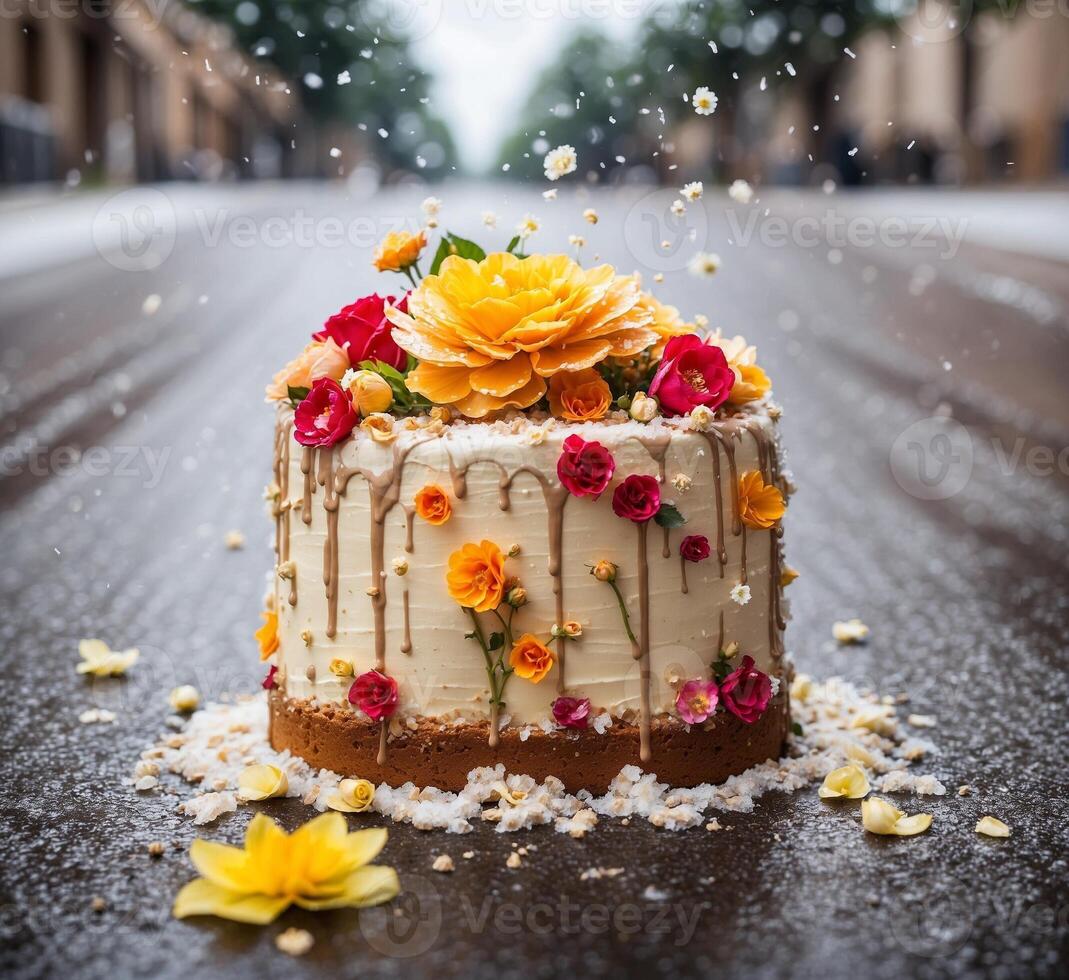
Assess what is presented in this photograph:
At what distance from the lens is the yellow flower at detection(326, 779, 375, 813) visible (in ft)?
10.1

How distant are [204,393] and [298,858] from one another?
7.56m

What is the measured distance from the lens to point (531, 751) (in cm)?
312

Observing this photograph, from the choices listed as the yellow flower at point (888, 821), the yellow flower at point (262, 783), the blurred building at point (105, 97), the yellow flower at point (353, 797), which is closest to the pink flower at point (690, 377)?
the yellow flower at point (888, 821)

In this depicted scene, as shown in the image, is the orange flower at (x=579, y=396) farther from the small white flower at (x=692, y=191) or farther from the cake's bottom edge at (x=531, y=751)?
the cake's bottom edge at (x=531, y=751)

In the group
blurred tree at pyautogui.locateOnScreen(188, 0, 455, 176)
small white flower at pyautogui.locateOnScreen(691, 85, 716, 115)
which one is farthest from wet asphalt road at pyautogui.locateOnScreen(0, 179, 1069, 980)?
small white flower at pyautogui.locateOnScreen(691, 85, 716, 115)

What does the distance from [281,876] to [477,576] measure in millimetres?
792

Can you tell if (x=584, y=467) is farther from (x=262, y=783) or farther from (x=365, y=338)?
(x=262, y=783)

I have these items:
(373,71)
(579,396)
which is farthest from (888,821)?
(373,71)

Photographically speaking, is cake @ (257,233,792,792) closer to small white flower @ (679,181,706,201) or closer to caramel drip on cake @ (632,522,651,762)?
caramel drip on cake @ (632,522,651,762)

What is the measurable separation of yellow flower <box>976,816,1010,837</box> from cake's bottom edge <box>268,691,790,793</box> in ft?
1.90

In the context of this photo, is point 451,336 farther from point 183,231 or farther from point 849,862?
point 183,231

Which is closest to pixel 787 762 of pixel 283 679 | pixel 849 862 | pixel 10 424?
pixel 849 862

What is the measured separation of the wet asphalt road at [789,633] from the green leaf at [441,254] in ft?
1.24

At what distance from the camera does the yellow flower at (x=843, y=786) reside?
3230mm
